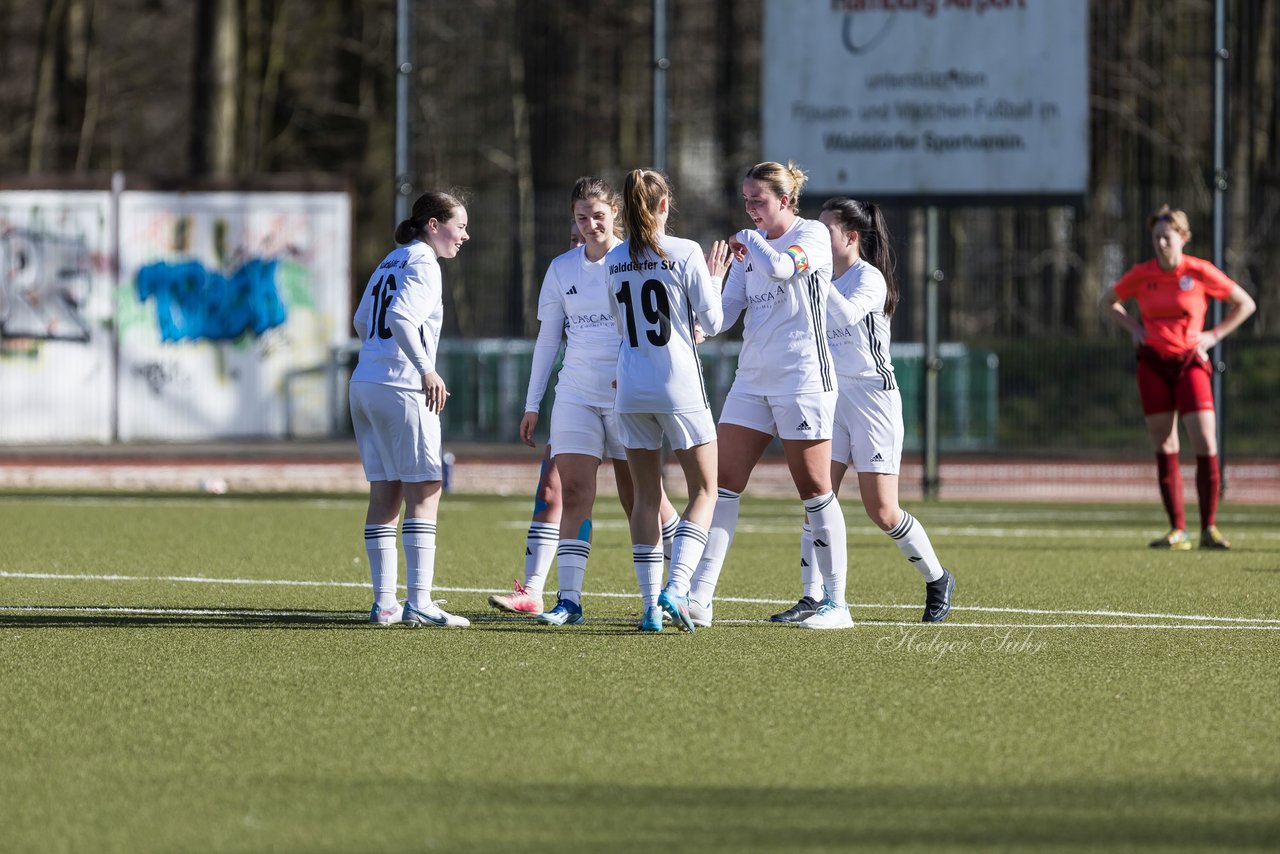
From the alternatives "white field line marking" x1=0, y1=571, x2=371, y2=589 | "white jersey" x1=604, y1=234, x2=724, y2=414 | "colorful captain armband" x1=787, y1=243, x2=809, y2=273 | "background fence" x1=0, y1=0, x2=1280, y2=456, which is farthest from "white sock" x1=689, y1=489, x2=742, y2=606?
"background fence" x1=0, y1=0, x2=1280, y2=456

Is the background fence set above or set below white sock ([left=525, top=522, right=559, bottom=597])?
above

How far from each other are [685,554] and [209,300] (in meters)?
17.3

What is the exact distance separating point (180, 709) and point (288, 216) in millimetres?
18918

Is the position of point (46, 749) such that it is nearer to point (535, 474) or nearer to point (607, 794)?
point (607, 794)

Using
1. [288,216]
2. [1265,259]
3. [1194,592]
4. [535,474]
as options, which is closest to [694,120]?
[288,216]

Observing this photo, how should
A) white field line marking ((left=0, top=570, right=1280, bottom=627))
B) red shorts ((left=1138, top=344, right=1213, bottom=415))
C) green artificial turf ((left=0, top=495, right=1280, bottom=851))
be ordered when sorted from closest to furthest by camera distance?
green artificial turf ((left=0, top=495, right=1280, bottom=851))
white field line marking ((left=0, top=570, right=1280, bottom=627))
red shorts ((left=1138, top=344, right=1213, bottom=415))

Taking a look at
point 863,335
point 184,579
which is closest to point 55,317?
point 184,579

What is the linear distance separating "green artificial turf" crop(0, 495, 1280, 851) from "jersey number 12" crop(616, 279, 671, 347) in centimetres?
118

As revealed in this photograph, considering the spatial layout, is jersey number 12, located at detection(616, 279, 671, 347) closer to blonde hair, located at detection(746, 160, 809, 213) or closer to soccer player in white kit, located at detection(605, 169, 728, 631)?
soccer player in white kit, located at detection(605, 169, 728, 631)

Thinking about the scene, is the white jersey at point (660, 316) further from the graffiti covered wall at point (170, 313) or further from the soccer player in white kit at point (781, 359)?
the graffiti covered wall at point (170, 313)

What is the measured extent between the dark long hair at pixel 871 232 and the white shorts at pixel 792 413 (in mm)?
796

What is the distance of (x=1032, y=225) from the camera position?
896 inches

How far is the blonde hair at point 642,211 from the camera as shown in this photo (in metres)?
7.39

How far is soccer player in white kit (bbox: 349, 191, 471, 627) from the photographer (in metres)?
7.89
